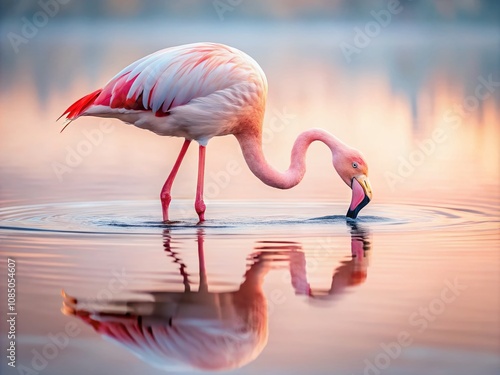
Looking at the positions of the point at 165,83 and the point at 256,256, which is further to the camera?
the point at 165,83

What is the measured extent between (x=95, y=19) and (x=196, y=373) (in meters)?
39.8

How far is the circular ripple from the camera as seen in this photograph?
7.95m

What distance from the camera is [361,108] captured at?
1695 centimetres

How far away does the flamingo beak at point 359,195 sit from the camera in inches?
329

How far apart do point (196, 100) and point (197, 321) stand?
3.60 meters

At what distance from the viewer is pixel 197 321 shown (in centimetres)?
516

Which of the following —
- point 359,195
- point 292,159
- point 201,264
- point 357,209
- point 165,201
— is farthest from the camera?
point 292,159

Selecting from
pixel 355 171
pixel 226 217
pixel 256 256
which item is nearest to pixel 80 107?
pixel 226 217

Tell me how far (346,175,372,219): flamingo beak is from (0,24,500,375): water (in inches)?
4.1

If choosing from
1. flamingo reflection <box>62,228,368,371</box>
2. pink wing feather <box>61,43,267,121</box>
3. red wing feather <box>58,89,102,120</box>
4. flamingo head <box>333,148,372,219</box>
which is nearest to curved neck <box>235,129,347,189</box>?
flamingo head <box>333,148,372,219</box>

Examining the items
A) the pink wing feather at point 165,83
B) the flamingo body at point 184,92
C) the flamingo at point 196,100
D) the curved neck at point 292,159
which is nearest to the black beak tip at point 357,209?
the flamingo at point 196,100

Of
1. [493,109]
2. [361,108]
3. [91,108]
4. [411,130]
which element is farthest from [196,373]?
[493,109]

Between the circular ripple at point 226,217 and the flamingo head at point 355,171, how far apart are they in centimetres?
17

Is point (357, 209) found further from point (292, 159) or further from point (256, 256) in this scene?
point (256, 256)
